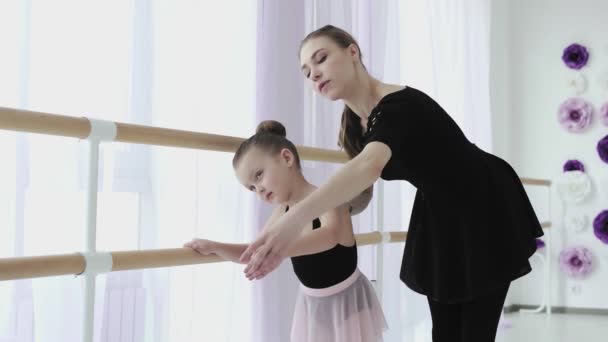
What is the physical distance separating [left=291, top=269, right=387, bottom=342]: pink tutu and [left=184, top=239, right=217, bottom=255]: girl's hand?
0.97 feet

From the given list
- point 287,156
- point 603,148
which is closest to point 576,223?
point 603,148

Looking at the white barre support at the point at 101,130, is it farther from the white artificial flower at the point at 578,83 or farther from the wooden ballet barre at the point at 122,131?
the white artificial flower at the point at 578,83

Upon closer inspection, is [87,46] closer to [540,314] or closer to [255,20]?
[255,20]

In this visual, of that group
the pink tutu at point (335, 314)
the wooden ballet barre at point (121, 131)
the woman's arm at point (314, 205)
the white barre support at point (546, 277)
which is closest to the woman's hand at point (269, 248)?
the woman's arm at point (314, 205)

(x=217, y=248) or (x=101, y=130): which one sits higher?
(x=101, y=130)

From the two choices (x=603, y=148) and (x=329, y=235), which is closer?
(x=329, y=235)

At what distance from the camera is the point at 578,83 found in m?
4.59

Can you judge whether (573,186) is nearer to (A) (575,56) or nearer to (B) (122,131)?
(A) (575,56)

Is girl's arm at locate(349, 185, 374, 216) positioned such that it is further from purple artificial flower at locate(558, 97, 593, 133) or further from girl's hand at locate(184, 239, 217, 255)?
purple artificial flower at locate(558, 97, 593, 133)

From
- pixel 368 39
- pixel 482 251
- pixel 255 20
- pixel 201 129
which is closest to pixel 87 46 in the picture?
pixel 201 129

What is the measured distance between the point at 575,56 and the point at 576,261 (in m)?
1.23

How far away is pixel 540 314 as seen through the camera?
14.9 ft

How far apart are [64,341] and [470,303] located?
89 cm

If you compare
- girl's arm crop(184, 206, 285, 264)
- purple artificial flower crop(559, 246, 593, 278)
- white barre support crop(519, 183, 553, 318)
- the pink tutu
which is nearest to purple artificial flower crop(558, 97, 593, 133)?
white barre support crop(519, 183, 553, 318)
